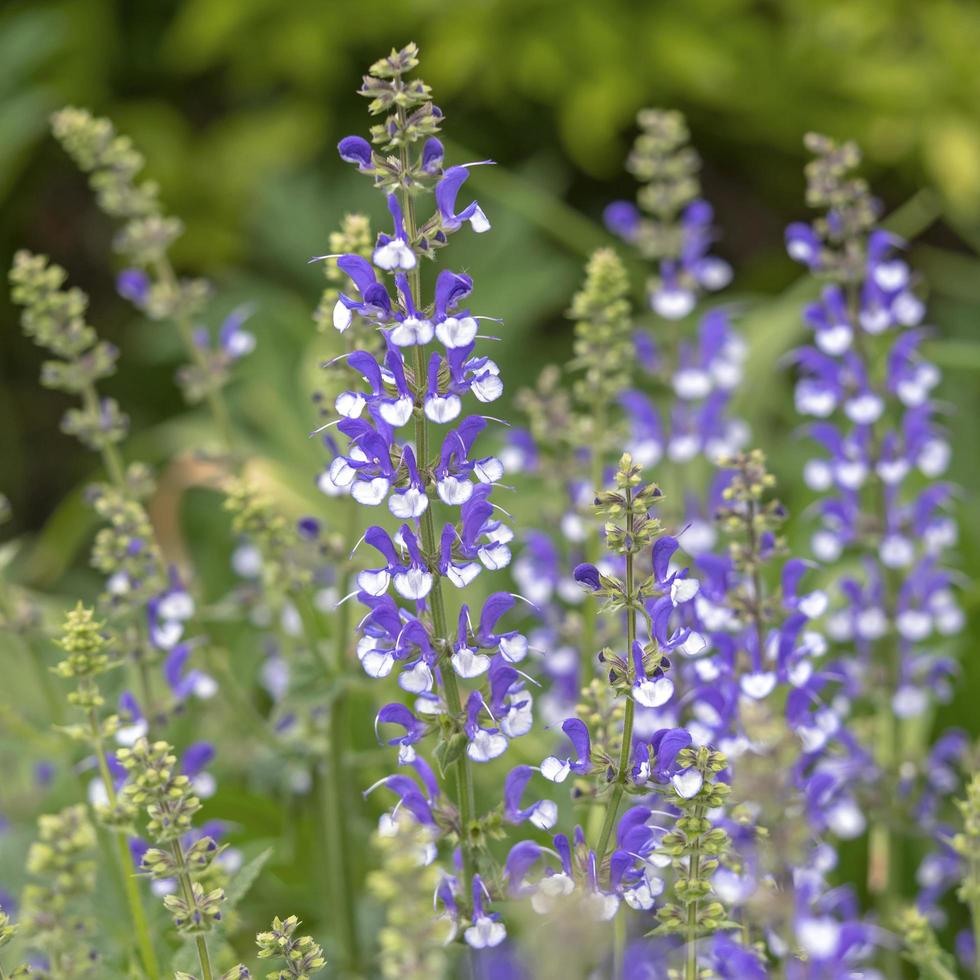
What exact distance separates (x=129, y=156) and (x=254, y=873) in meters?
1.28

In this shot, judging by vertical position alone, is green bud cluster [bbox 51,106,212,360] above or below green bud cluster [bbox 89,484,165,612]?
above

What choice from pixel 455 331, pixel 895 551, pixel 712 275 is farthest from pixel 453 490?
pixel 712 275

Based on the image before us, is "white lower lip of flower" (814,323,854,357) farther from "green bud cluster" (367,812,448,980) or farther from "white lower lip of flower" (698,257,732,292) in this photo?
"green bud cluster" (367,812,448,980)

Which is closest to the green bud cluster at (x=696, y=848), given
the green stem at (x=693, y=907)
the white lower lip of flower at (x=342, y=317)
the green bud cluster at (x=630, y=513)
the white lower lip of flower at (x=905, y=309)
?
the green stem at (x=693, y=907)

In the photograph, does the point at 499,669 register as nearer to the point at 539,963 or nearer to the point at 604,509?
the point at 604,509

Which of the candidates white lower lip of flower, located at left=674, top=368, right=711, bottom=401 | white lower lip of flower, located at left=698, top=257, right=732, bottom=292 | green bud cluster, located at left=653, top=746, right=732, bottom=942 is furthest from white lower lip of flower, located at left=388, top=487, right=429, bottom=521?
white lower lip of flower, located at left=698, top=257, right=732, bottom=292

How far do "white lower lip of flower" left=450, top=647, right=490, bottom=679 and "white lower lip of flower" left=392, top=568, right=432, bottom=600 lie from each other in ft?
0.29

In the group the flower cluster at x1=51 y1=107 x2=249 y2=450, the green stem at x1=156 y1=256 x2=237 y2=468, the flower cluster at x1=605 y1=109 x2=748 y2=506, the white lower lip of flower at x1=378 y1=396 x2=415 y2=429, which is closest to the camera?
the white lower lip of flower at x1=378 y1=396 x2=415 y2=429

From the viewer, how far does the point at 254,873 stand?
165 centimetres

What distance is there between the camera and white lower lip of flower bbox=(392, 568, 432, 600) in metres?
1.48

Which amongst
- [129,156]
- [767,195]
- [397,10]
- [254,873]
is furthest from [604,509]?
[767,195]

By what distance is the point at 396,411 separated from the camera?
4.80 ft

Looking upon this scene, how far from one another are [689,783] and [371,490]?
18.2 inches

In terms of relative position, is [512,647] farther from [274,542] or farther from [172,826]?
[274,542]
